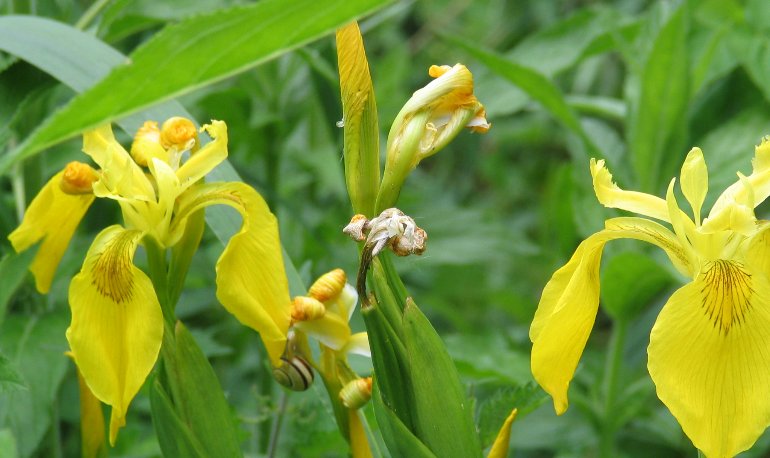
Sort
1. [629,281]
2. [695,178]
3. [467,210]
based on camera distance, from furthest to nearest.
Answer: [467,210] < [629,281] < [695,178]

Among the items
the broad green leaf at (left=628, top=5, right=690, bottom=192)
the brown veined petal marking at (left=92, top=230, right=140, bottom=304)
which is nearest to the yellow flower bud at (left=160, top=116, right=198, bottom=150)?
the brown veined petal marking at (left=92, top=230, right=140, bottom=304)

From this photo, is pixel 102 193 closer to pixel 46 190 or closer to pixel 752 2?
pixel 46 190

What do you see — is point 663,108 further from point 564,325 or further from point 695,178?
point 564,325

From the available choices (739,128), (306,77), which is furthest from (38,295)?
(739,128)

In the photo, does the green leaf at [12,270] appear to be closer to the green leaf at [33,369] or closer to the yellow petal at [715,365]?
the green leaf at [33,369]

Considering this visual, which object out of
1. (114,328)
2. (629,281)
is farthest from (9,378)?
(629,281)

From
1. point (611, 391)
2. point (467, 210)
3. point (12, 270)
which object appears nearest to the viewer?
point (12, 270)

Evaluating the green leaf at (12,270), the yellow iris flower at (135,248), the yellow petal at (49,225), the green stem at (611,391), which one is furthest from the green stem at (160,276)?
the green stem at (611,391)

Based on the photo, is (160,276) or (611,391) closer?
(160,276)
